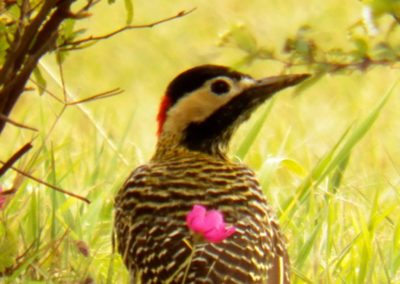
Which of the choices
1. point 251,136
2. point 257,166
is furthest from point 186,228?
point 257,166

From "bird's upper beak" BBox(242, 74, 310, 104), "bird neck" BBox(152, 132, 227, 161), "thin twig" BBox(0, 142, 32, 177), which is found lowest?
"bird neck" BBox(152, 132, 227, 161)

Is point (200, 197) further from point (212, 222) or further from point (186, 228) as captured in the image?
point (212, 222)

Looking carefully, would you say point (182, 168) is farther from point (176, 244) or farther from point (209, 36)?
point (209, 36)

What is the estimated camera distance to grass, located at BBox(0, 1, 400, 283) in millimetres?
5793

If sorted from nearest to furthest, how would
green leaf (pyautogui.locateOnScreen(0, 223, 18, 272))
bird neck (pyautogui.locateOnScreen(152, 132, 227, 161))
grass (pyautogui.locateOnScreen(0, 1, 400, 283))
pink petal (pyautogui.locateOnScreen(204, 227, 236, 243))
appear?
pink petal (pyautogui.locateOnScreen(204, 227, 236, 243)) < green leaf (pyautogui.locateOnScreen(0, 223, 18, 272)) < grass (pyautogui.locateOnScreen(0, 1, 400, 283)) < bird neck (pyautogui.locateOnScreen(152, 132, 227, 161))

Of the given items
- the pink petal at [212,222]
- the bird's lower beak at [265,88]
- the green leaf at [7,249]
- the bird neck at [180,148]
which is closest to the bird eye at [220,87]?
the bird's lower beak at [265,88]

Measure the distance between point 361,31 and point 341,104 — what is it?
471cm

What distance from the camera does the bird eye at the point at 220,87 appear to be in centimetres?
638

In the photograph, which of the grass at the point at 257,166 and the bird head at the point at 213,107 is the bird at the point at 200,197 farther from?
the grass at the point at 257,166

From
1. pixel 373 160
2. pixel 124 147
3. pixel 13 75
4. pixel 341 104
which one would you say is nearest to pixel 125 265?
pixel 13 75

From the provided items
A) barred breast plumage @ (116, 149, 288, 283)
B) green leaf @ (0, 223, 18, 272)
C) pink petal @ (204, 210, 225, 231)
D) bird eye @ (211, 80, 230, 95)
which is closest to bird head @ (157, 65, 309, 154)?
bird eye @ (211, 80, 230, 95)

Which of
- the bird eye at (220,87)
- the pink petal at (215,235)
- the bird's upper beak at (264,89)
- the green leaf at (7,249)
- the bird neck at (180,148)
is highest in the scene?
the pink petal at (215,235)

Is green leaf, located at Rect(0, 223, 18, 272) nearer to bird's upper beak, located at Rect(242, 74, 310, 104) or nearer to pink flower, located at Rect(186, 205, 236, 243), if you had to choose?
pink flower, located at Rect(186, 205, 236, 243)

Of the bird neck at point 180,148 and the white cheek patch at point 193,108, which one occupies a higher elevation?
the white cheek patch at point 193,108
